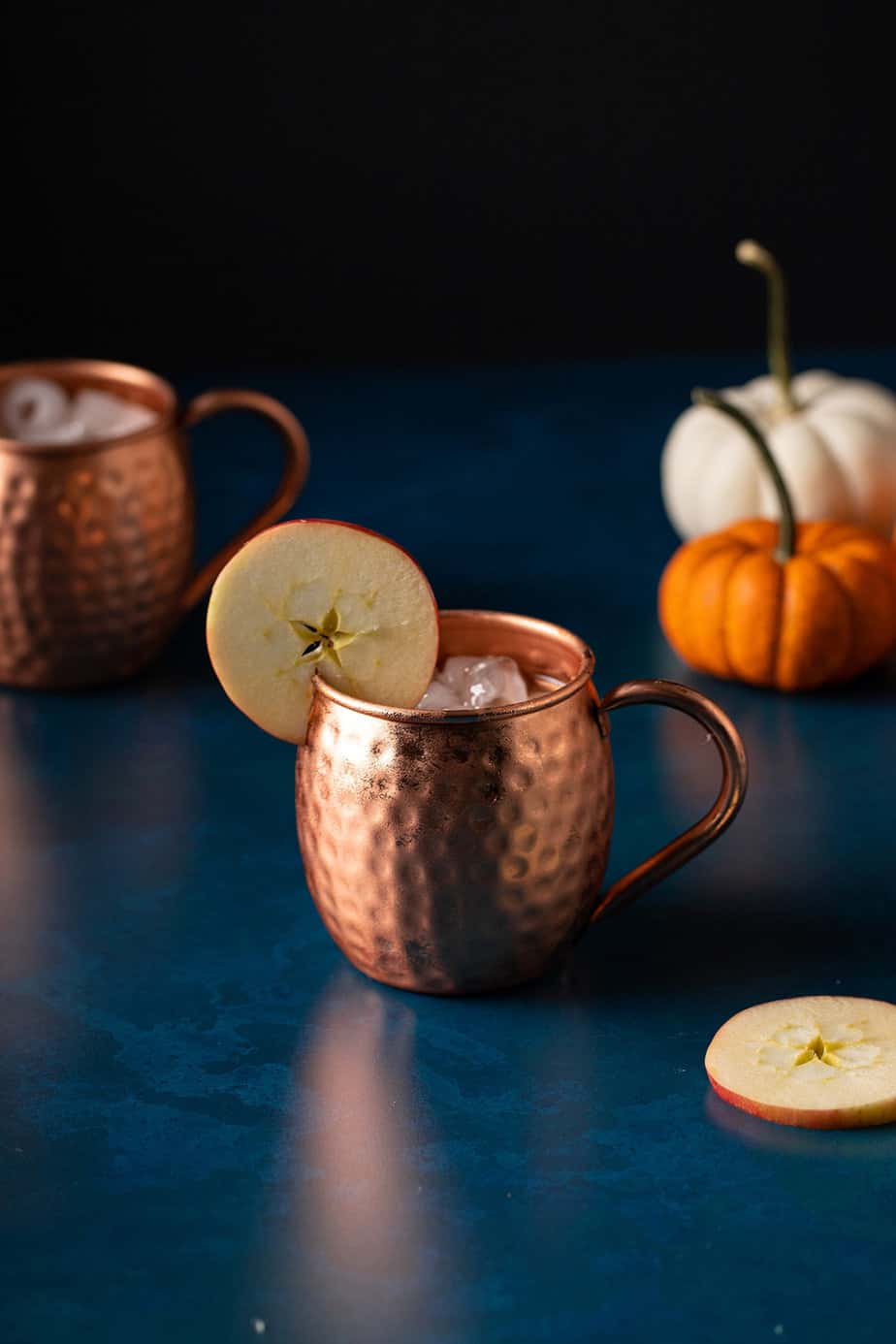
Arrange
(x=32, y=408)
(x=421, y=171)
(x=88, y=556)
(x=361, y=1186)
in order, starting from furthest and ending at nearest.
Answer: (x=421, y=171), (x=32, y=408), (x=88, y=556), (x=361, y=1186)

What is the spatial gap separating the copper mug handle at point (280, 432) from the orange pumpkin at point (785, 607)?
1.06 feet

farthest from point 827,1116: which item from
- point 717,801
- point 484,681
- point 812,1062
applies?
point 484,681

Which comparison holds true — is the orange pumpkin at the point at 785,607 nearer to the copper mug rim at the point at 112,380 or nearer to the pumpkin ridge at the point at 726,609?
the pumpkin ridge at the point at 726,609

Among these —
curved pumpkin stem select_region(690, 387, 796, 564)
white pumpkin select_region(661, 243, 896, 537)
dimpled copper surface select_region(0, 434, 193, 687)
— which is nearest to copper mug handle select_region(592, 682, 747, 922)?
curved pumpkin stem select_region(690, 387, 796, 564)

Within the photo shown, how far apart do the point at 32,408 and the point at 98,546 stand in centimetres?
18

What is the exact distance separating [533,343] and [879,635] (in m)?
1.44

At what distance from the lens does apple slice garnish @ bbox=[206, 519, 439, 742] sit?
3.16ft

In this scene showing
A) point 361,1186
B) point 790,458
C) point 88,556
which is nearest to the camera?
point 361,1186

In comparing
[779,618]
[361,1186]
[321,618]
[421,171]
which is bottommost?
[361,1186]

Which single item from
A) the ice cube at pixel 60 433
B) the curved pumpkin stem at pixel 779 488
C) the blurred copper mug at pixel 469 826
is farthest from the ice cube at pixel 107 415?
the blurred copper mug at pixel 469 826

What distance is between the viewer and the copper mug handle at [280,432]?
1.49m

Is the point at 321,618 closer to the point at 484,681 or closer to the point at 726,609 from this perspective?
the point at 484,681

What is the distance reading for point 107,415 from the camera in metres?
1.52

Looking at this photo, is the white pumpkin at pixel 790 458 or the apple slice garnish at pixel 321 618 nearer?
the apple slice garnish at pixel 321 618
